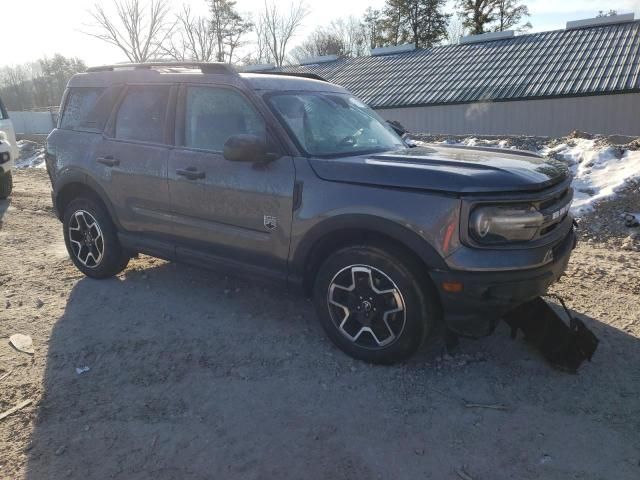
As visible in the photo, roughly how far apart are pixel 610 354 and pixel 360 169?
210cm

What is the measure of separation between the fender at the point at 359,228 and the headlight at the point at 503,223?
273 mm

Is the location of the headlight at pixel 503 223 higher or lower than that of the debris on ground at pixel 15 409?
higher

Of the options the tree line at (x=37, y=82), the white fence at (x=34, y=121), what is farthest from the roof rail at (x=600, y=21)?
the tree line at (x=37, y=82)

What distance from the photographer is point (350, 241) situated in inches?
134

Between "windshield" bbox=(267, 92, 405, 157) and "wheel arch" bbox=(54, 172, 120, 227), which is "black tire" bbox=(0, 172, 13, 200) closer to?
"wheel arch" bbox=(54, 172, 120, 227)

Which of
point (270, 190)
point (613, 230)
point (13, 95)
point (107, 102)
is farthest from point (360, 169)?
point (13, 95)

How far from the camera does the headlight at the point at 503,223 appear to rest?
9.45 ft

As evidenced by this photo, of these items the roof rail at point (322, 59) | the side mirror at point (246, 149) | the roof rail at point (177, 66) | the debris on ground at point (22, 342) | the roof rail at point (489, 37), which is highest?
the roof rail at point (489, 37)

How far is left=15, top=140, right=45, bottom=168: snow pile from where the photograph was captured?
15969 mm

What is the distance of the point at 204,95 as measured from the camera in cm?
401

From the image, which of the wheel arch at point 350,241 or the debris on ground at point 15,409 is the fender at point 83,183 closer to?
the debris on ground at point 15,409

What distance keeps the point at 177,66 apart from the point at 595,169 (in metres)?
6.14

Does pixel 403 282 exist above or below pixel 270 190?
below

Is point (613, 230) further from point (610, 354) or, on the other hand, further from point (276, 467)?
point (276, 467)
